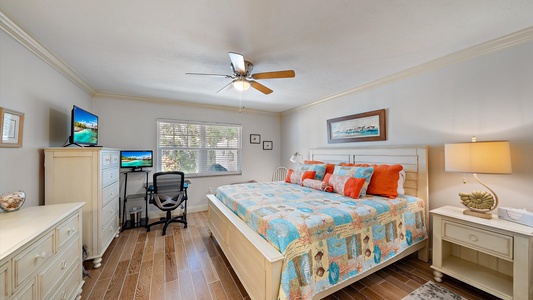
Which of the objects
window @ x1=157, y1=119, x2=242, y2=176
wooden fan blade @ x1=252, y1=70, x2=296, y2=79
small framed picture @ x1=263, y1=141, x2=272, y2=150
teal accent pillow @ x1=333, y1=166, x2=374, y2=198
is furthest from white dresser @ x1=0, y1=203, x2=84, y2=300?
small framed picture @ x1=263, y1=141, x2=272, y2=150

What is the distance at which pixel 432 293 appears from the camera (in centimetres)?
188

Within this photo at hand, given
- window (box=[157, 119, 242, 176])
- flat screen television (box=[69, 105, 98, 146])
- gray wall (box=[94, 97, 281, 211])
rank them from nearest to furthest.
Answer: flat screen television (box=[69, 105, 98, 146]) < gray wall (box=[94, 97, 281, 211]) < window (box=[157, 119, 242, 176])

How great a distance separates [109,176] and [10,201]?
43.4 inches

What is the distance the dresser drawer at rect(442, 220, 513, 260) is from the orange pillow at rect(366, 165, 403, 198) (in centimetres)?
56

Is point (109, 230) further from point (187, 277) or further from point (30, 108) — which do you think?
point (30, 108)

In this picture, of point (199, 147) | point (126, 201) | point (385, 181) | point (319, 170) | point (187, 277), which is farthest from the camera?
point (199, 147)

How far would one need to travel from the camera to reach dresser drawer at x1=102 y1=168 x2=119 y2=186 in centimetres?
246

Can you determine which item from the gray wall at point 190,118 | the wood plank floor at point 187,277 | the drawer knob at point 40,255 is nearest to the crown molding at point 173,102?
the gray wall at point 190,118

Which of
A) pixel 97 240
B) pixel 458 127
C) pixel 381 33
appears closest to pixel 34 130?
pixel 97 240

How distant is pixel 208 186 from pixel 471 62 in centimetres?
468

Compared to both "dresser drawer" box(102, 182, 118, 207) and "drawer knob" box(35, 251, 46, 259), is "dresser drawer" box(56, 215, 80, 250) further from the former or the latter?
"dresser drawer" box(102, 182, 118, 207)

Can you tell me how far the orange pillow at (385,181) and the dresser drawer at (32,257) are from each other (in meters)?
3.13

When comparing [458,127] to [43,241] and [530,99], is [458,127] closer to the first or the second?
[530,99]

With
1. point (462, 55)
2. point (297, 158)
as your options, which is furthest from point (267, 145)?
point (462, 55)
